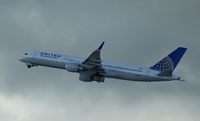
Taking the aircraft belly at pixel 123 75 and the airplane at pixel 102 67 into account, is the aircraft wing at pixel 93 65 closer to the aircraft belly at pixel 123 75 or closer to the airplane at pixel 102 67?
the airplane at pixel 102 67

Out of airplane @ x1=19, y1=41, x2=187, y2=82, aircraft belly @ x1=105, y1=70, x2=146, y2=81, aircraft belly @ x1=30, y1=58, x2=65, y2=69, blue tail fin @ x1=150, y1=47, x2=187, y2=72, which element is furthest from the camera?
aircraft belly @ x1=30, y1=58, x2=65, y2=69

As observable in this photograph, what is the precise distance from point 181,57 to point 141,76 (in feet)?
34.5

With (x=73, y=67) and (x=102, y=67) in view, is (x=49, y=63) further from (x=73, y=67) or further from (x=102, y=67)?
(x=102, y=67)

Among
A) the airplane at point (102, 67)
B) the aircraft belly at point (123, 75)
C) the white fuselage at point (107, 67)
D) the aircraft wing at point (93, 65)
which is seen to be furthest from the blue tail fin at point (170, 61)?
the aircraft wing at point (93, 65)

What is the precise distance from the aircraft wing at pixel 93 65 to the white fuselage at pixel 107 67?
5.55 feet

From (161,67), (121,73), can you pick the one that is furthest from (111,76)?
(161,67)

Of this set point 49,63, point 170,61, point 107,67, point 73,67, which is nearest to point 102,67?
point 107,67

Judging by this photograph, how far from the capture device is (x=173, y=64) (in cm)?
13325

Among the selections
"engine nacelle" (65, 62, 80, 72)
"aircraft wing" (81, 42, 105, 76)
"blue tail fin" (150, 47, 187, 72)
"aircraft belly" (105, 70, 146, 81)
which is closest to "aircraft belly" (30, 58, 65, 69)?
"engine nacelle" (65, 62, 80, 72)

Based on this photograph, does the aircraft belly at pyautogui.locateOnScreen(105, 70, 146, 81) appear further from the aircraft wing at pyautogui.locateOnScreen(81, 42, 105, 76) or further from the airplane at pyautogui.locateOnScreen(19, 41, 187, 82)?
the aircraft wing at pyautogui.locateOnScreen(81, 42, 105, 76)

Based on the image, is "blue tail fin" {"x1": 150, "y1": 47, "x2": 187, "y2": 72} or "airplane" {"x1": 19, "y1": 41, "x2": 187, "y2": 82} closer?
"airplane" {"x1": 19, "y1": 41, "x2": 187, "y2": 82}

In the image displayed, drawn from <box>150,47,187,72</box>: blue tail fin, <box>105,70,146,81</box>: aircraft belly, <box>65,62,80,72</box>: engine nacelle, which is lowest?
<box>105,70,146,81</box>: aircraft belly

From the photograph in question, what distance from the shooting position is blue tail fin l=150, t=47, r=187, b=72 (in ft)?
436

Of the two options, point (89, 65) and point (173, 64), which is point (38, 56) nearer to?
point (89, 65)
